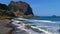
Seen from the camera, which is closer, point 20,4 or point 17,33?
point 17,33

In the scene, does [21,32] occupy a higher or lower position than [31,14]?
higher

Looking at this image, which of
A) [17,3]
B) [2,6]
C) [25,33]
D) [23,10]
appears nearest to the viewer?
[25,33]

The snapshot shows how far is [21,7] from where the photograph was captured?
183m

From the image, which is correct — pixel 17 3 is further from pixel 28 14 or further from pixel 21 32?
pixel 21 32

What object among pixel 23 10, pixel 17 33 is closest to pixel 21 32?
pixel 17 33

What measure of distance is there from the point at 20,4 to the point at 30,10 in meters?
12.5

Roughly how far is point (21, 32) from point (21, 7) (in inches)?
6575

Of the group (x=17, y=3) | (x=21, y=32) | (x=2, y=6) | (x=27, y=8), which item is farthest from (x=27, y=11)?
(x=21, y=32)

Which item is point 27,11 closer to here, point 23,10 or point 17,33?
point 23,10

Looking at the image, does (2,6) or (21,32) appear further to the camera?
(2,6)

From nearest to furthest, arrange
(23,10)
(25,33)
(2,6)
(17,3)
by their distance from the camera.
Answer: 1. (25,33)
2. (2,6)
3. (23,10)
4. (17,3)

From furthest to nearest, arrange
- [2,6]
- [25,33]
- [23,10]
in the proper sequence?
1. [23,10]
2. [2,6]
3. [25,33]

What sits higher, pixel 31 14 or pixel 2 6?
pixel 2 6

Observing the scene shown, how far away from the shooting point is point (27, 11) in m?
181
